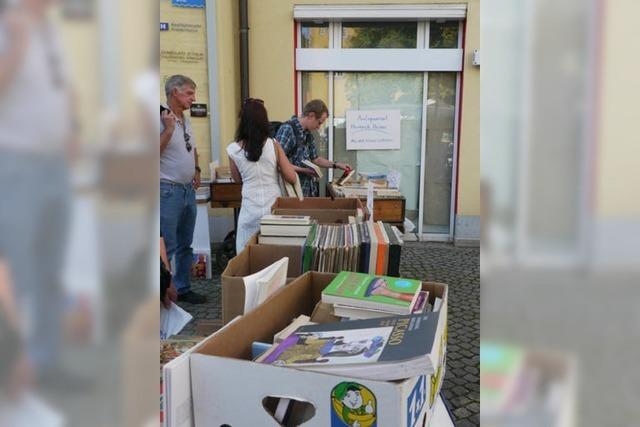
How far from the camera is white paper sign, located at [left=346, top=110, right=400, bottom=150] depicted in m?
6.05

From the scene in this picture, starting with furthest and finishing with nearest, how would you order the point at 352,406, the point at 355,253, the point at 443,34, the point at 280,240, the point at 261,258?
the point at 443,34 → the point at 280,240 → the point at 261,258 → the point at 355,253 → the point at 352,406

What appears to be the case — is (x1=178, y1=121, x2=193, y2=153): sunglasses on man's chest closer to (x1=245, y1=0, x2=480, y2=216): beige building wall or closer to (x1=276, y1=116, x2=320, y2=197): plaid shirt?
(x1=276, y1=116, x2=320, y2=197): plaid shirt

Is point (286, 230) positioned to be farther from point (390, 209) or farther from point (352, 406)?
point (390, 209)

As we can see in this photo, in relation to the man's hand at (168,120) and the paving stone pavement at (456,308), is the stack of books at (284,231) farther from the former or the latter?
the man's hand at (168,120)

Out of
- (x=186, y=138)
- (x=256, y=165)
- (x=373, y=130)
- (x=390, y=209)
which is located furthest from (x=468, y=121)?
(x=186, y=138)

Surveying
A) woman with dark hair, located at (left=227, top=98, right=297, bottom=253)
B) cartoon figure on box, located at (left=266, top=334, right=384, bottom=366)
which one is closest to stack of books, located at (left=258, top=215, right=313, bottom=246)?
woman with dark hair, located at (left=227, top=98, right=297, bottom=253)

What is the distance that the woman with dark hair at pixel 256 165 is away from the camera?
3.03 metres

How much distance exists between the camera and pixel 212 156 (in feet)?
18.4

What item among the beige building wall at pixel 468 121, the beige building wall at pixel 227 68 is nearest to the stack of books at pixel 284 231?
the beige building wall at pixel 227 68

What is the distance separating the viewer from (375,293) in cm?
133

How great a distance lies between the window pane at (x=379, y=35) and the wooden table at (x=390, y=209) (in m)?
2.76

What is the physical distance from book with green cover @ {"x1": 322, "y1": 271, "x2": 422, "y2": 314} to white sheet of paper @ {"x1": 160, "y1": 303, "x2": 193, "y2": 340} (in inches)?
20.3
